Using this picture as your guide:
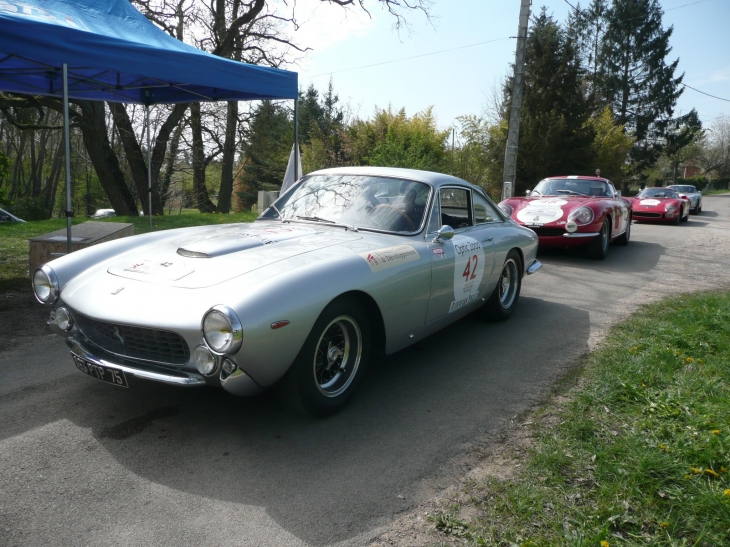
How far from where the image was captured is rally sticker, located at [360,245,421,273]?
3555mm

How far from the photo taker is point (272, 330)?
9.27 ft

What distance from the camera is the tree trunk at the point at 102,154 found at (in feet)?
47.4

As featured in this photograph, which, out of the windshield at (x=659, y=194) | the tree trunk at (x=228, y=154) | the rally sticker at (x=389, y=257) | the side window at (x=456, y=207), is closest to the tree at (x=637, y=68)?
the windshield at (x=659, y=194)

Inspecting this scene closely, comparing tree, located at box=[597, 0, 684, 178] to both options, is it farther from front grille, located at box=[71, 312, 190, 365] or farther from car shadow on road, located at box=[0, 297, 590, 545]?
front grille, located at box=[71, 312, 190, 365]

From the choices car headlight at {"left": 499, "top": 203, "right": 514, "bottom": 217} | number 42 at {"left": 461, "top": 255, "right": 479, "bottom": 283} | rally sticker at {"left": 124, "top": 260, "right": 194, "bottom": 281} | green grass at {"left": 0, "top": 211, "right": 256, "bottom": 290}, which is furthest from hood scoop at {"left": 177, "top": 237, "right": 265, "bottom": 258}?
car headlight at {"left": 499, "top": 203, "right": 514, "bottom": 217}

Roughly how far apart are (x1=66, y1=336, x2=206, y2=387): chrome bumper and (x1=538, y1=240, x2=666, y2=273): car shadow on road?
7.07 m

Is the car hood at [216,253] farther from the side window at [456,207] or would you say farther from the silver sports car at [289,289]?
the side window at [456,207]

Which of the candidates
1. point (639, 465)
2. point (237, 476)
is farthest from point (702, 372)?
point (237, 476)

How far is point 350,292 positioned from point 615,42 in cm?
4464

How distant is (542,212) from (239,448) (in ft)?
24.4

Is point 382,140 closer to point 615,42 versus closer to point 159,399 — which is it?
point 159,399

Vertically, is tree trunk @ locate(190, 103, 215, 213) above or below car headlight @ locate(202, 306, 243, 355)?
above

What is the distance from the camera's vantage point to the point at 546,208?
9.43 meters

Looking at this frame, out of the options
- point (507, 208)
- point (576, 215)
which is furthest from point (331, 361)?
point (507, 208)
